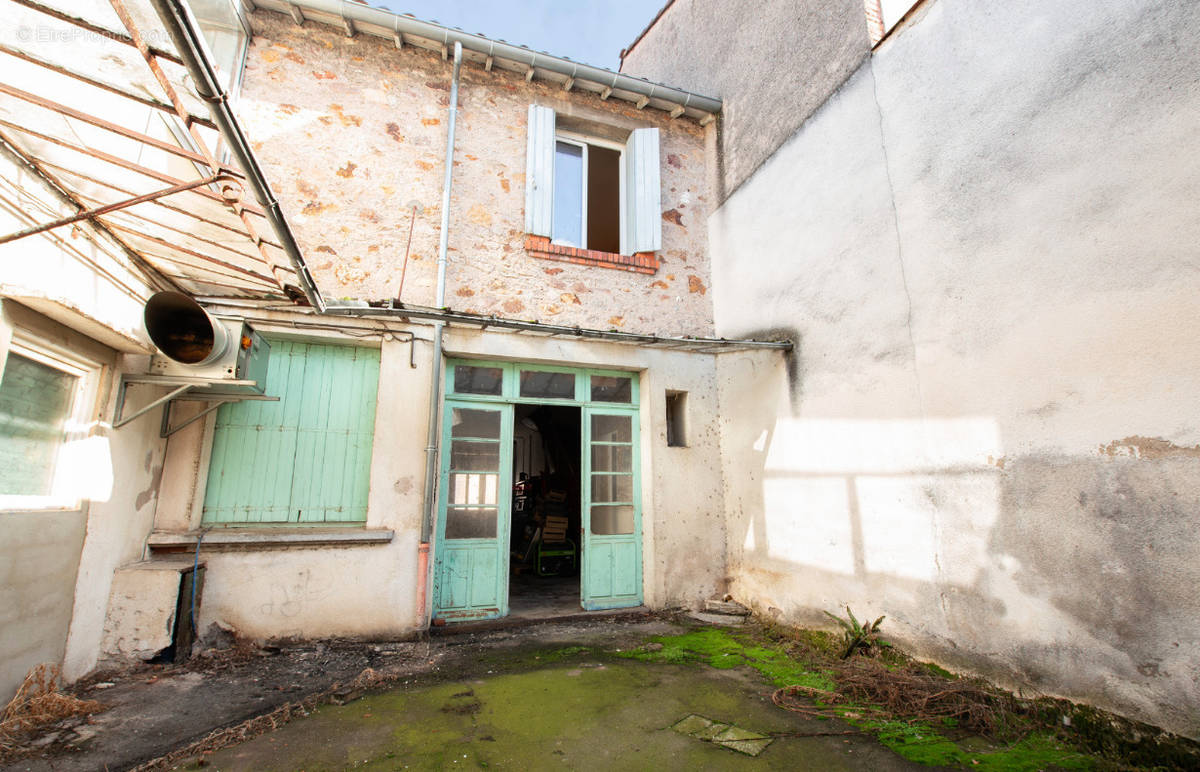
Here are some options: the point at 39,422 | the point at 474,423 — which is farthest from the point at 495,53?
the point at 39,422

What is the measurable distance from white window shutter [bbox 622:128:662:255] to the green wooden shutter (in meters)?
3.10

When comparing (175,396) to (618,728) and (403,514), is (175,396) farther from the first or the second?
(618,728)

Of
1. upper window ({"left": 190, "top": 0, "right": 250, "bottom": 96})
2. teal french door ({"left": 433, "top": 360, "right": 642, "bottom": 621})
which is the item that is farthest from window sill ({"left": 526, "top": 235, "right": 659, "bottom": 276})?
upper window ({"left": 190, "top": 0, "right": 250, "bottom": 96})

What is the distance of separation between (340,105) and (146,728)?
16.9 ft

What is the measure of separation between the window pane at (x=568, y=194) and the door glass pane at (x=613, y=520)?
2.97 m

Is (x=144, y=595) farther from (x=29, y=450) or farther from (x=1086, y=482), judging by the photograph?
(x=1086, y=482)

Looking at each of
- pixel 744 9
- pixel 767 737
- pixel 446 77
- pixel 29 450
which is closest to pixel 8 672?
pixel 29 450

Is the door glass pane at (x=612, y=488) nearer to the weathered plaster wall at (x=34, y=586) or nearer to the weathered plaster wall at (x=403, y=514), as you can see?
the weathered plaster wall at (x=403, y=514)

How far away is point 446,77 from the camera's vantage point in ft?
Result: 18.3

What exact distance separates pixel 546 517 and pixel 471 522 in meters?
2.62

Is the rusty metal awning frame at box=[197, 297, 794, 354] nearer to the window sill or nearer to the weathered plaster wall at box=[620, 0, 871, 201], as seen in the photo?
the window sill

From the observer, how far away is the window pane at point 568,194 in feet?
19.5

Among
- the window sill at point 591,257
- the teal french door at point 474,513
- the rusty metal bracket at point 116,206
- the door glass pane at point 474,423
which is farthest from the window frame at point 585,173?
the rusty metal bracket at point 116,206

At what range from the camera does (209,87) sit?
5.92 feet
